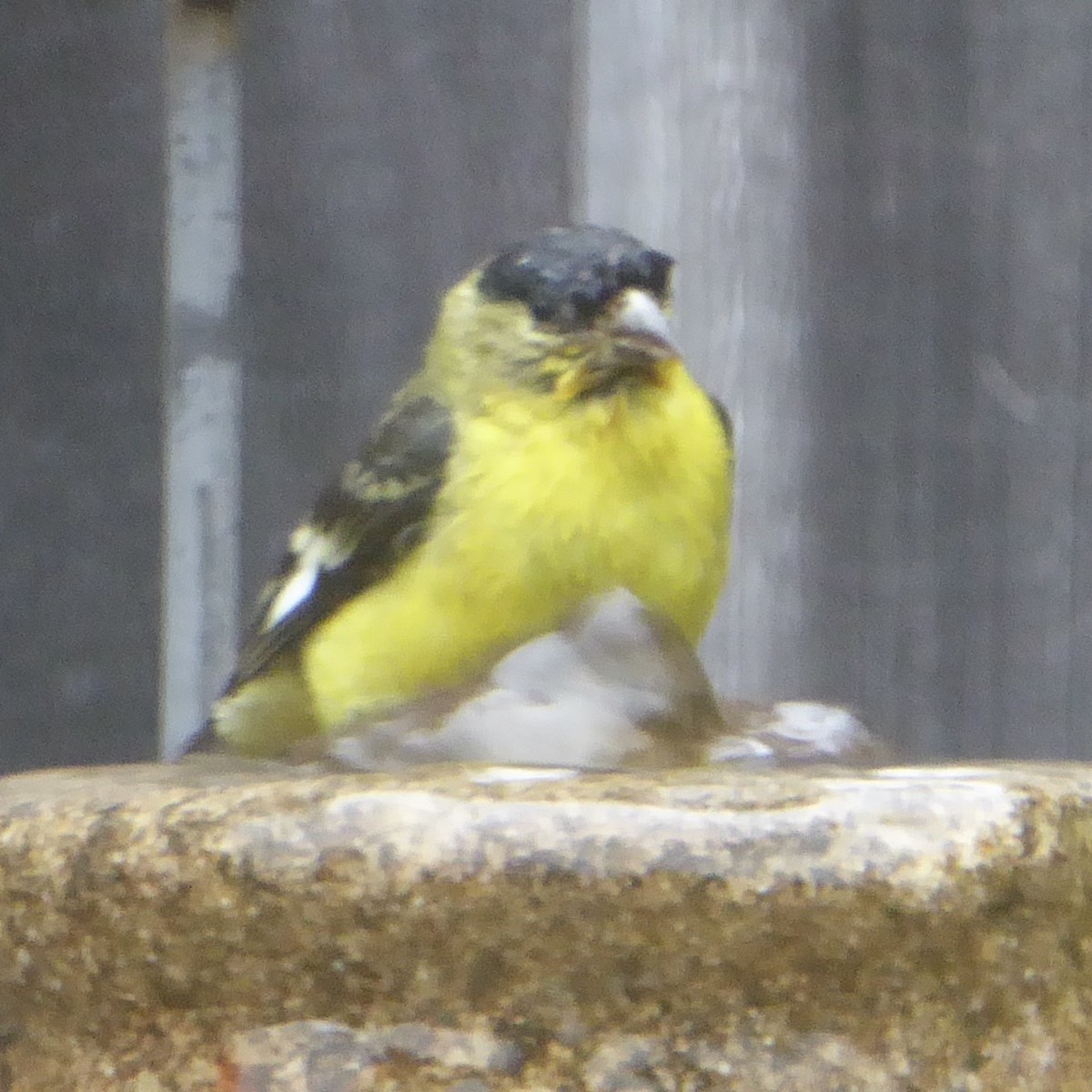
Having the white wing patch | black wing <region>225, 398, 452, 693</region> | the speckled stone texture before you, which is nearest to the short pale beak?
black wing <region>225, 398, 452, 693</region>

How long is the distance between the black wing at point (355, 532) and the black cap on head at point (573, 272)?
147mm

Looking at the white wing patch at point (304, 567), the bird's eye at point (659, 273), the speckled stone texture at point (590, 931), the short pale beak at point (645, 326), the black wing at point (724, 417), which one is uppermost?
the bird's eye at point (659, 273)

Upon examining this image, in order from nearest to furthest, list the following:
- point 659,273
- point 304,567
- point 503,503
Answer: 1. point 659,273
2. point 503,503
3. point 304,567

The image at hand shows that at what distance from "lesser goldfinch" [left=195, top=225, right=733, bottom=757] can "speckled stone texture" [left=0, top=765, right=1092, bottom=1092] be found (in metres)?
0.58

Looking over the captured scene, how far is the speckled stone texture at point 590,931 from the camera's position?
37.8 inches

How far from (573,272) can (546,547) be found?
0.23 m

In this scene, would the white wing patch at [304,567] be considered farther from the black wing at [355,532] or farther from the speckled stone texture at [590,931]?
the speckled stone texture at [590,931]

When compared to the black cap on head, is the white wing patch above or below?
below

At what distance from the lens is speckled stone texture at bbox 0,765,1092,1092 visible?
3.15ft

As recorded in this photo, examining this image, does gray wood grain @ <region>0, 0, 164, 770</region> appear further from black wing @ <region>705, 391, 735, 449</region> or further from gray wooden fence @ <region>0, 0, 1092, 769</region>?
black wing @ <region>705, 391, 735, 449</region>

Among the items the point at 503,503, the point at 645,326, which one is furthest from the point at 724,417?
the point at 503,503

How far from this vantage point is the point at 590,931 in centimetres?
96

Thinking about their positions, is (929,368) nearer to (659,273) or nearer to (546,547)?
(659,273)

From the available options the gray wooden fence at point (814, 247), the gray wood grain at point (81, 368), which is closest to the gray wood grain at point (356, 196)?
the gray wooden fence at point (814, 247)
